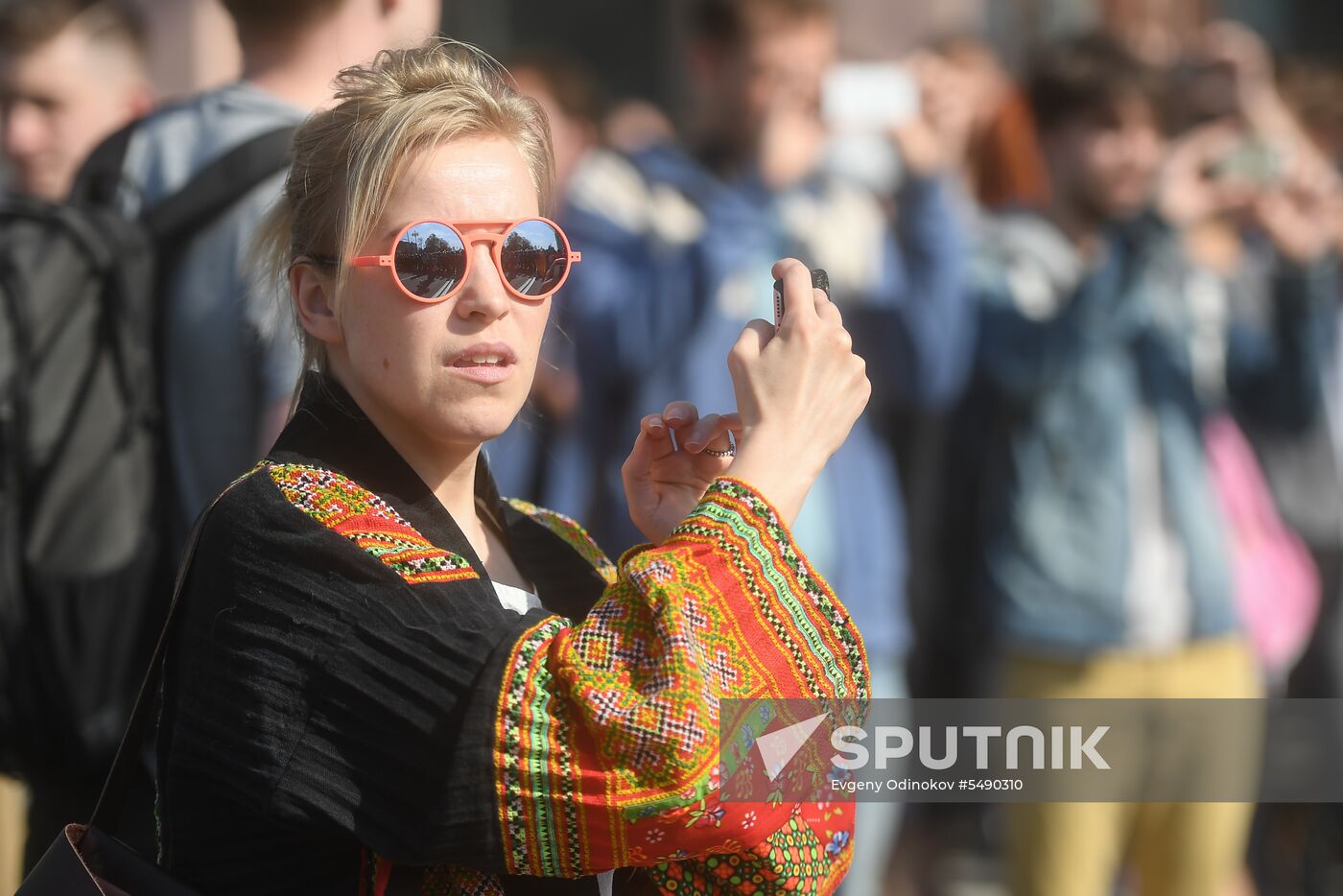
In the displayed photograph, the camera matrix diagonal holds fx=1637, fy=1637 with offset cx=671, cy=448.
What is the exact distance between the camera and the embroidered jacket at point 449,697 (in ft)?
5.16

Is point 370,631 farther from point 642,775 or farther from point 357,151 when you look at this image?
point 357,151

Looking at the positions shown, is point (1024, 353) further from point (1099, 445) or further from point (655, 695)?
point (655, 695)

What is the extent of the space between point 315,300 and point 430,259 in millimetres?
196

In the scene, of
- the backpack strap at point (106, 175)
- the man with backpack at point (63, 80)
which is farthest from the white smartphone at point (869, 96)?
the backpack strap at point (106, 175)

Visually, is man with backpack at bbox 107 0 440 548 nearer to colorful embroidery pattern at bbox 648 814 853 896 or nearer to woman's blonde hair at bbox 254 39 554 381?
woman's blonde hair at bbox 254 39 554 381

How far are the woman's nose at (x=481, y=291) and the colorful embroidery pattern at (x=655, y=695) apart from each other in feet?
1.06

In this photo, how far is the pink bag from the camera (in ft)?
15.1

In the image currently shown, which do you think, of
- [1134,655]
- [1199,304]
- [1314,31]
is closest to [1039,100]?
[1199,304]

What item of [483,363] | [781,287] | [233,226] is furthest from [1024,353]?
[483,363]

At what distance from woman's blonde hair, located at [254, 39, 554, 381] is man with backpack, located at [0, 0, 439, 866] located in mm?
804

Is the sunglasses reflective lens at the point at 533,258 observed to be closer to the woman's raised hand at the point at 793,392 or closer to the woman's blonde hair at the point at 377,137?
the woman's blonde hair at the point at 377,137

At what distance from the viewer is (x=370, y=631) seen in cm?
162

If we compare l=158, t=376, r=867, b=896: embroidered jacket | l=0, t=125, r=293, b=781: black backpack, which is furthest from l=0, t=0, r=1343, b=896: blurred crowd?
l=158, t=376, r=867, b=896: embroidered jacket

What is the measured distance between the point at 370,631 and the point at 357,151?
54 cm
